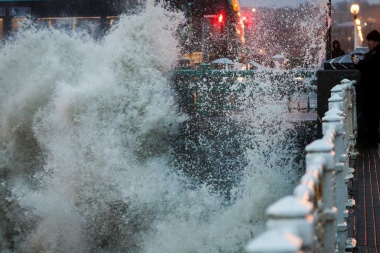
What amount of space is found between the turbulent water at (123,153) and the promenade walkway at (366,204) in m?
1.82

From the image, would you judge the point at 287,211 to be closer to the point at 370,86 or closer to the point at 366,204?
the point at 366,204

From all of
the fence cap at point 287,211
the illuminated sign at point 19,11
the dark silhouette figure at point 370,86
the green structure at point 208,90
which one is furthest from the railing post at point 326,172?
the illuminated sign at point 19,11

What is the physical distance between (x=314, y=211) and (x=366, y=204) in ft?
17.0

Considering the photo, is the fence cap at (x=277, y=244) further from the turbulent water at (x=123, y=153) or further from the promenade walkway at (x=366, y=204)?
the turbulent water at (x=123, y=153)

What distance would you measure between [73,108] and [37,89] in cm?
175

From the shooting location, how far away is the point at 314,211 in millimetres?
4016

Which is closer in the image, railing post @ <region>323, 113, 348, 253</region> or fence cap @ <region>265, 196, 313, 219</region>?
fence cap @ <region>265, 196, 313, 219</region>

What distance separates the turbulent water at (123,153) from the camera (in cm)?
1324

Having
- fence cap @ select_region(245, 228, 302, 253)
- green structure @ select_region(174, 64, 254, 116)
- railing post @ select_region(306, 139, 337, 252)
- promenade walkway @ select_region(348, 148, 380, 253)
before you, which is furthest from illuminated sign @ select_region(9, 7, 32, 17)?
fence cap @ select_region(245, 228, 302, 253)

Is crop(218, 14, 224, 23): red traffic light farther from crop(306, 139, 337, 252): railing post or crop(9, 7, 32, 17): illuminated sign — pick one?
crop(306, 139, 337, 252): railing post

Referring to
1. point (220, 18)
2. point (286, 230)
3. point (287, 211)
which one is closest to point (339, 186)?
point (287, 211)

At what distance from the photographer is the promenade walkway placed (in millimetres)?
7309

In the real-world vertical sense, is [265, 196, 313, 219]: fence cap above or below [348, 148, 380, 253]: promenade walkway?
above

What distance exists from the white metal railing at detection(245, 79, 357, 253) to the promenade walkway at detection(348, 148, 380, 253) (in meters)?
0.33
